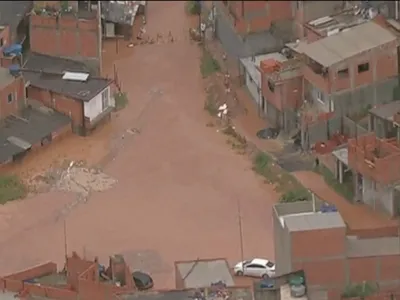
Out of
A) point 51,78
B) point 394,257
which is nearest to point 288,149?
point 51,78

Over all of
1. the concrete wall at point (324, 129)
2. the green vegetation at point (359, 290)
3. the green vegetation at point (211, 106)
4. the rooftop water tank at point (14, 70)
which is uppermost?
the rooftop water tank at point (14, 70)

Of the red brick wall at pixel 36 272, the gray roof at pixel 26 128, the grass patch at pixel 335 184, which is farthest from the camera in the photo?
the gray roof at pixel 26 128

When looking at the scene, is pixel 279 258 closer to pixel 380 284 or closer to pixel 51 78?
pixel 380 284

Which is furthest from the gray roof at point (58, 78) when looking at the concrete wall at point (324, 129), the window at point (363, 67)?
the window at point (363, 67)

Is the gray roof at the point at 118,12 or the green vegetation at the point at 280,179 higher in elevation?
the gray roof at the point at 118,12

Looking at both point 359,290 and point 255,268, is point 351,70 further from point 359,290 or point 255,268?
point 359,290

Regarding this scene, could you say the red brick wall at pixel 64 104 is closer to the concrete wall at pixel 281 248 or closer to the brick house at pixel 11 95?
the brick house at pixel 11 95

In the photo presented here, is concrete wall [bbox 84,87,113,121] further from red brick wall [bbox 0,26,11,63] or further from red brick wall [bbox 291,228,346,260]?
red brick wall [bbox 291,228,346,260]

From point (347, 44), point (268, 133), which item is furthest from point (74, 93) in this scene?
point (347, 44)
